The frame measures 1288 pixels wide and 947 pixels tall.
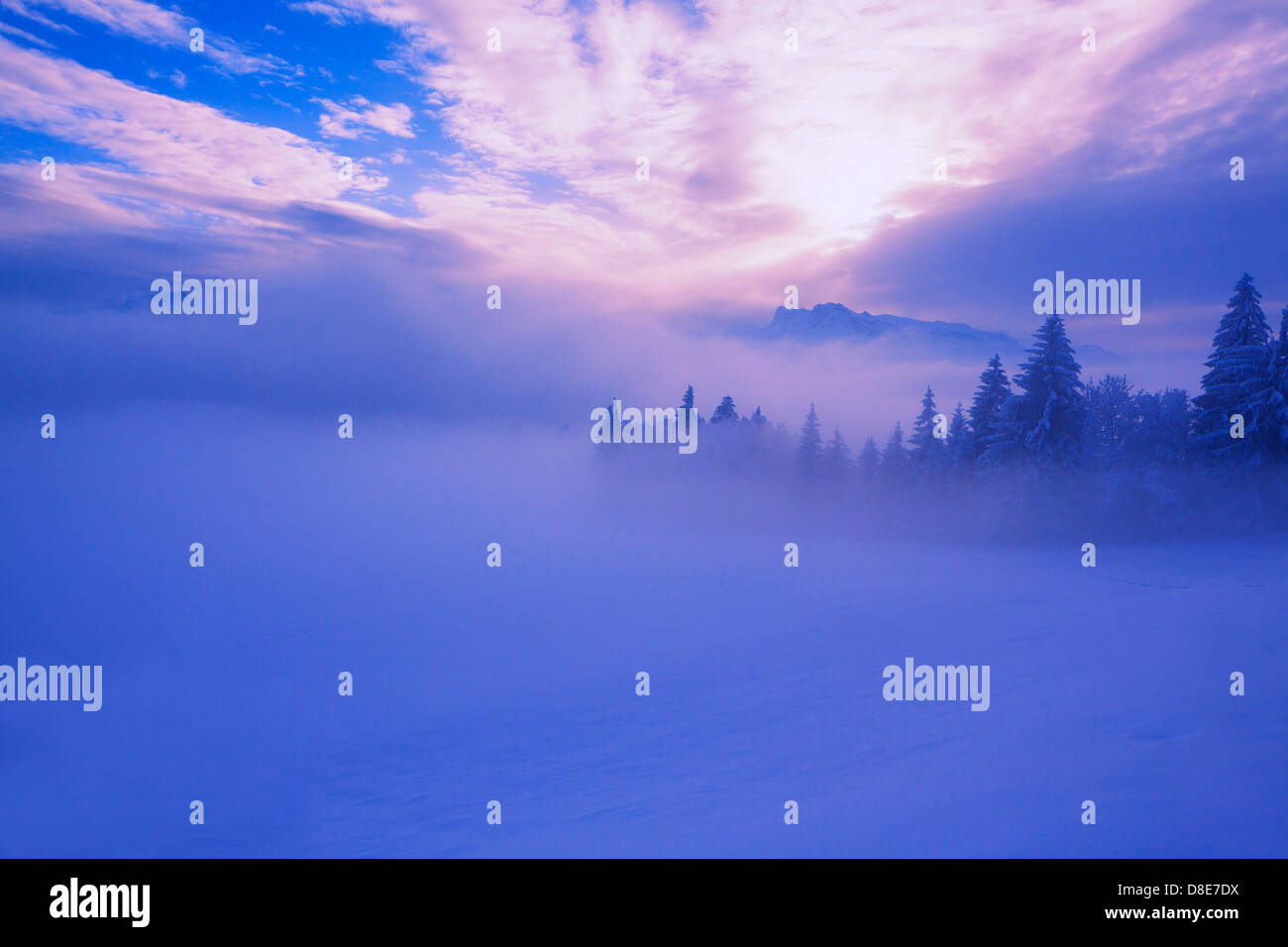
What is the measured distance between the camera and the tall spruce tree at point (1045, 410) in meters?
34.9

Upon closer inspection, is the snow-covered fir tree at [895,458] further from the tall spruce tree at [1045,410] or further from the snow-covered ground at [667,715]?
the snow-covered ground at [667,715]

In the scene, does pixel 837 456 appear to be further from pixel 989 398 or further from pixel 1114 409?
pixel 1114 409

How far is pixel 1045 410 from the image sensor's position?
3522cm

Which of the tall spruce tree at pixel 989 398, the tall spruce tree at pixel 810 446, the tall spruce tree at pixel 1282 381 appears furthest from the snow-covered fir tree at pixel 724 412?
the tall spruce tree at pixel 1282 381

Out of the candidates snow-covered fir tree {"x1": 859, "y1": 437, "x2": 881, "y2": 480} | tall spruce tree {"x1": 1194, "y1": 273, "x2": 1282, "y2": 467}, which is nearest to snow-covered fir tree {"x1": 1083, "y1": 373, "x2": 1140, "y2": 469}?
tall spruce tree {"x1": 1194, "y1": 273, "x2": 1282, "y2": 467}

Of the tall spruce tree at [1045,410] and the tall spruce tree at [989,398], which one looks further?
the tall spruce tree at [989,398]

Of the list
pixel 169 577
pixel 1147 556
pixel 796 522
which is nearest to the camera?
pixel 1147 556

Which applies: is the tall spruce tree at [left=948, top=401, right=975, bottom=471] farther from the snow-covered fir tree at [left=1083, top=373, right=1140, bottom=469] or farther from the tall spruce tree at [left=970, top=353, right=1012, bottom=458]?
the snow-covered fir tree at [left=1083, top=373, right=1140, bottom=469]

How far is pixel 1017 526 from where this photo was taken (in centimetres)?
3666

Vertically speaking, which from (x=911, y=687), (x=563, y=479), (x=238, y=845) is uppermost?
(x=563, y=479)

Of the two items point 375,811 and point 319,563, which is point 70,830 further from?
point 319,563

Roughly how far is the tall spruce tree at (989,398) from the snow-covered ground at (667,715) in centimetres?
972
